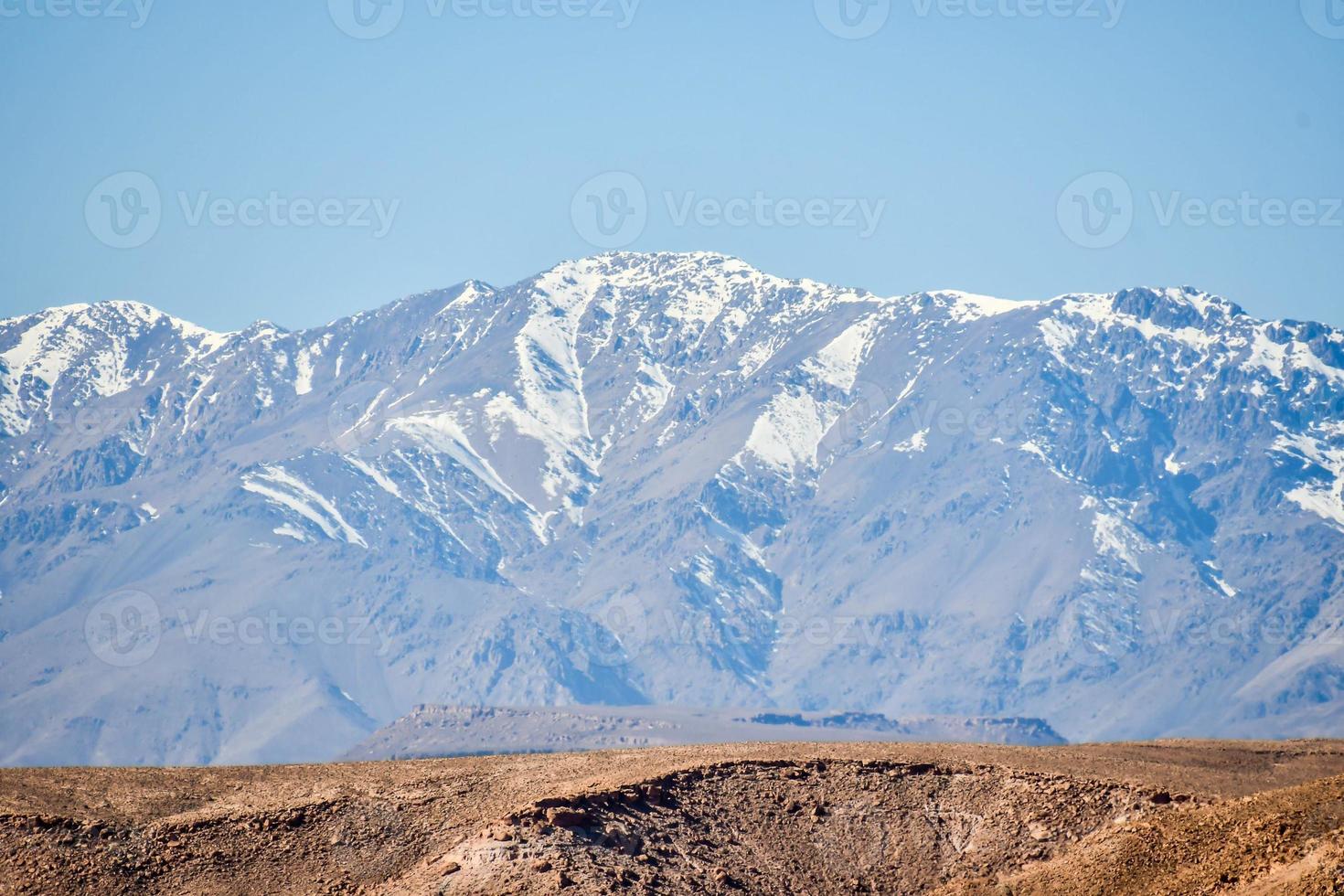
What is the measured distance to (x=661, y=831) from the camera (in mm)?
43938

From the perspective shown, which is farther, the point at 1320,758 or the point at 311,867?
the point at 1320,758

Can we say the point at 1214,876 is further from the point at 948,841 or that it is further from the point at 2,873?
the point at 2,873

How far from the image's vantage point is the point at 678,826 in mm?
44375

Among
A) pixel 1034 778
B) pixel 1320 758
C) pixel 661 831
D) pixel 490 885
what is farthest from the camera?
pixel 1320 758

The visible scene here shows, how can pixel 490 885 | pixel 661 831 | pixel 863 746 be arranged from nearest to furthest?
pixel 490 885 → pixel 661 831 → pixel 863 746

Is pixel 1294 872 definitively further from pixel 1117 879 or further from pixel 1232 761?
pixel 1232 761

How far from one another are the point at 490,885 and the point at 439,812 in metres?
5.06

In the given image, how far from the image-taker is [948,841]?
45.5 m

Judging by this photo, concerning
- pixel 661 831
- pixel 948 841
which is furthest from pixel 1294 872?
pixel 661 831

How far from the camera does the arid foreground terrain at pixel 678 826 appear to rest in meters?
40.3

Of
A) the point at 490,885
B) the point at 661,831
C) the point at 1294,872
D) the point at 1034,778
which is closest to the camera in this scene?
the point at 1294,872

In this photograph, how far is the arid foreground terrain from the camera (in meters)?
40.3

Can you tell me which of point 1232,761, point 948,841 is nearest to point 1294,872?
point 948,841

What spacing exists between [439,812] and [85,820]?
8283 millimetres
